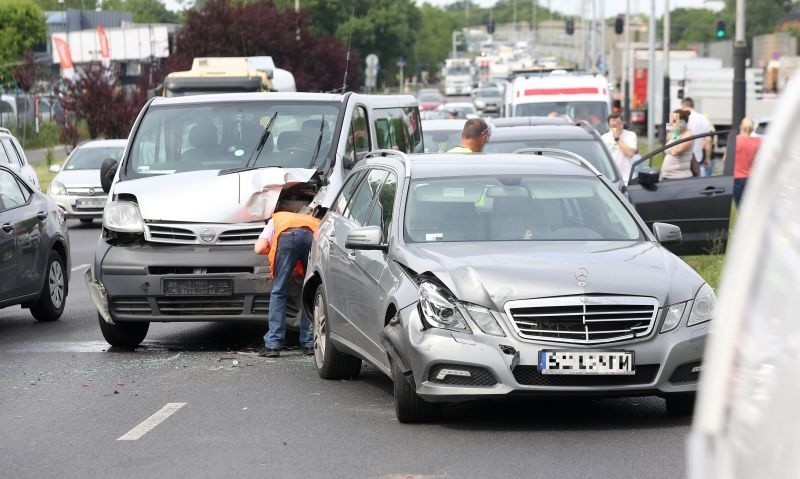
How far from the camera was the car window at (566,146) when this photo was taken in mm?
16812

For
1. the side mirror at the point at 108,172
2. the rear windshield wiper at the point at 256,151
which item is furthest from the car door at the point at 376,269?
the side mirror at the point at 108,172

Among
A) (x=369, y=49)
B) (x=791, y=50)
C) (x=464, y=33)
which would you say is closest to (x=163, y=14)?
(x=464, y=33)

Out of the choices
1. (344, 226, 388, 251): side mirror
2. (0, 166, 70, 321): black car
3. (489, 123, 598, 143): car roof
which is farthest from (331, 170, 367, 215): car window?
(489, 123, 598, 143): car roof

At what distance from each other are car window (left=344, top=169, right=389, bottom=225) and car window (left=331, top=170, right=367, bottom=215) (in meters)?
0.12

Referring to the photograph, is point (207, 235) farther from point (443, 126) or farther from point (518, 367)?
point (443, 126)

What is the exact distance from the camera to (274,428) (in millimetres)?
8492

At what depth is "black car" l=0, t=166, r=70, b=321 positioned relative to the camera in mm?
13547

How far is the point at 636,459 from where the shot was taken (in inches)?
294

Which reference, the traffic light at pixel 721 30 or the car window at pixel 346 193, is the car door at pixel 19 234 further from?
the traffic light at pixel 721 30

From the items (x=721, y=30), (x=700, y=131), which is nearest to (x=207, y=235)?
(x=700, y=131)

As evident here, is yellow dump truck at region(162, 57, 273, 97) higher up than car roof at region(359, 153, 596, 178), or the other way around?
car roof at region(359, 153, 596, 178)

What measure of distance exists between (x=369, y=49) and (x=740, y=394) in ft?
348

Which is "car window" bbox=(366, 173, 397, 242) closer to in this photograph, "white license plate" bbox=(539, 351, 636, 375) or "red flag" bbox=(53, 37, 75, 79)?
"white license plate" bbox=(539, 351, 636, 375)

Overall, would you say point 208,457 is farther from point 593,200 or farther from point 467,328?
point 593,200
